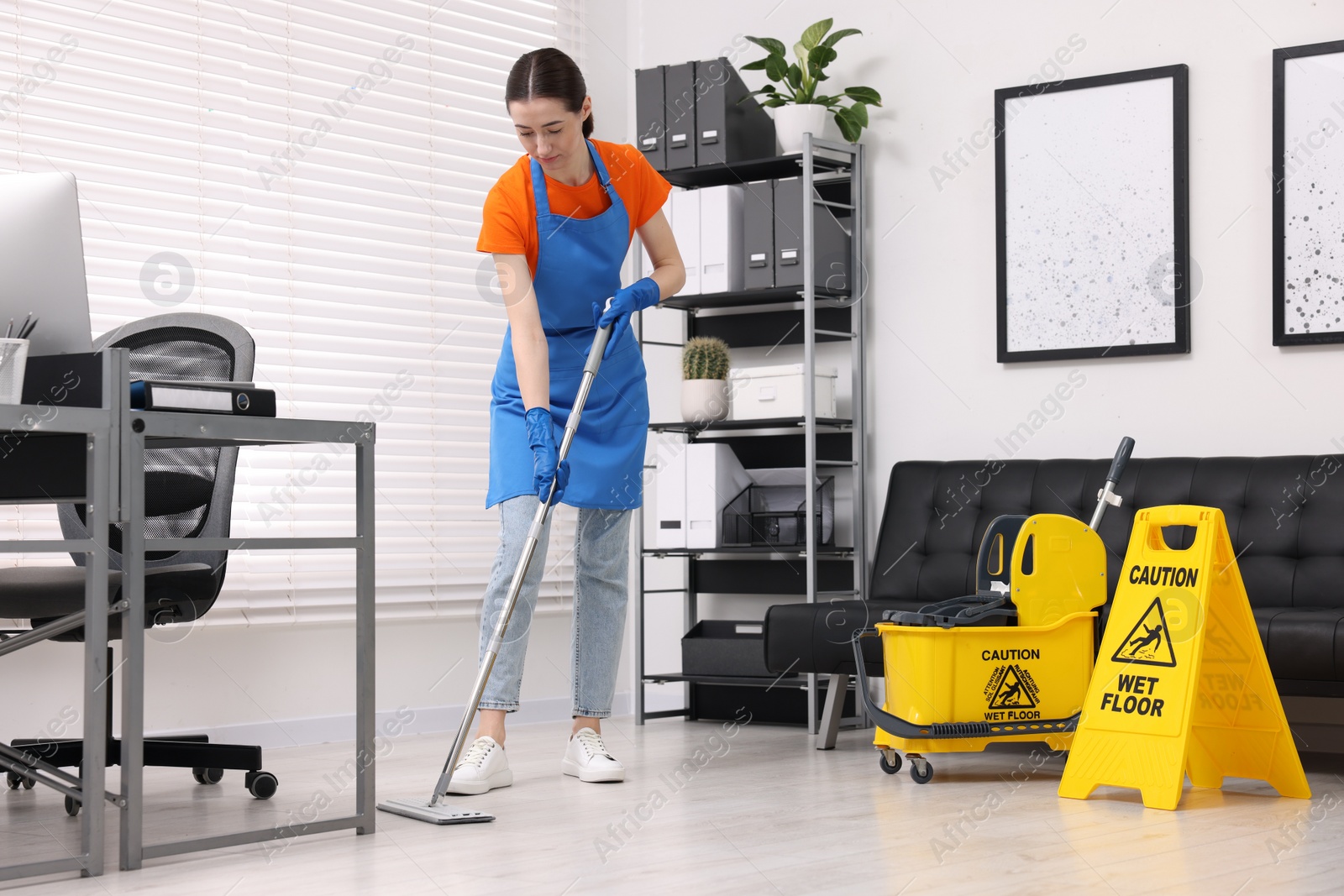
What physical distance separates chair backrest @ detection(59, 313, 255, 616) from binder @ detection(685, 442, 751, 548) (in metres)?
1.59

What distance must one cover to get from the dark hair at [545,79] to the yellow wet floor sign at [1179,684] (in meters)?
1.45

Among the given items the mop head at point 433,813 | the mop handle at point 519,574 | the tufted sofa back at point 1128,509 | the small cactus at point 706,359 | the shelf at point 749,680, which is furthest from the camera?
the small cactus at point 706,359

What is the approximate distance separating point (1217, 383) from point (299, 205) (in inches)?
102

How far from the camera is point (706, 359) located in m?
4.36

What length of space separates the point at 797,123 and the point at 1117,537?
1554 mm

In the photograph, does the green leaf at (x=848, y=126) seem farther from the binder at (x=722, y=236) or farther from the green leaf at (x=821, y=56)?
the binder at (x=722, y=236)

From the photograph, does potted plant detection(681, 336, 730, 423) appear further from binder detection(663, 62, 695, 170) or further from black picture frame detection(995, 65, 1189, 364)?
black picture frame detection(995, 65, 1189, 364)

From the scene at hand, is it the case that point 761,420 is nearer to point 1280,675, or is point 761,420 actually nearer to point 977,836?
point 1280,675

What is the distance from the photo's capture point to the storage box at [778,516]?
426 centimetres

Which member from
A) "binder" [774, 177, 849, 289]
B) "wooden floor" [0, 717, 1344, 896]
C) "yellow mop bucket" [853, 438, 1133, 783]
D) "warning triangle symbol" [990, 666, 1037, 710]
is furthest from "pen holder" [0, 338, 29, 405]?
"binder" [774, 177, 849, 289]

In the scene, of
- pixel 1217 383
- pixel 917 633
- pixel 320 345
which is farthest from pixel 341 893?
pixel 1217 383

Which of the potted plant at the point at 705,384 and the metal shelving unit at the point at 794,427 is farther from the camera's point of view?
the potted plant at the point at 705,384

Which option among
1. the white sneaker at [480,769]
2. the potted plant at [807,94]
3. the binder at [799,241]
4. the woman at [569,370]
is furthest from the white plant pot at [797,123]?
the white sneaker at [480,769]

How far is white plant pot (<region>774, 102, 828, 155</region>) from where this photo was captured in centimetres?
429
